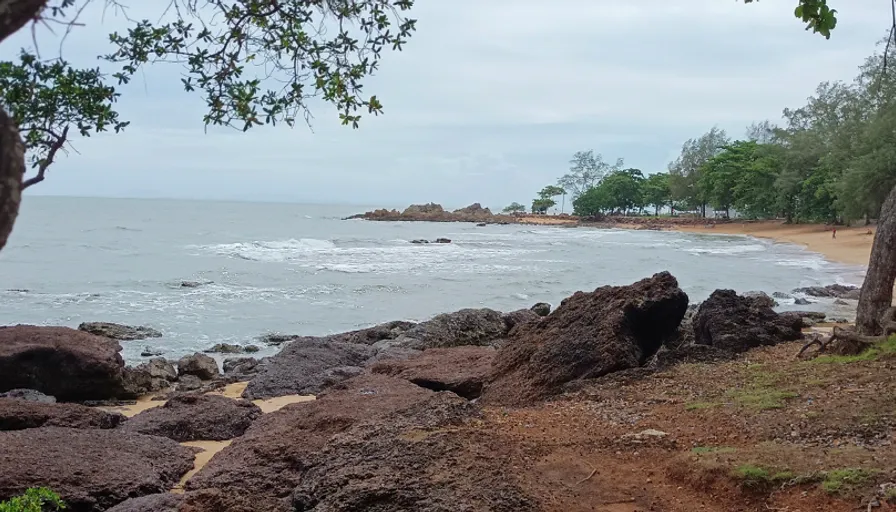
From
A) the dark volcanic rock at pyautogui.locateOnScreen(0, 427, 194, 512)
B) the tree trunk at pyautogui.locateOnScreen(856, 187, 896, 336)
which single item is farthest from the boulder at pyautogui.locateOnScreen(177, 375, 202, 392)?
the tree trunk at pyautogui.locateOnScreen(856, 187, 896, 336)

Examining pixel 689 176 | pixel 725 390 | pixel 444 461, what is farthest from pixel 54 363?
pixel 689 176

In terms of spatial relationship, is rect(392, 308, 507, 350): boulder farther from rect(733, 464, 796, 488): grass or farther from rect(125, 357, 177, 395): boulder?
rect(733, 464, 796, 488): grass

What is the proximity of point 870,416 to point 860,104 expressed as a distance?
45.7 meters

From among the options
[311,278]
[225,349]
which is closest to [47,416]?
[225,349]

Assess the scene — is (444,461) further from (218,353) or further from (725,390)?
(218,353)

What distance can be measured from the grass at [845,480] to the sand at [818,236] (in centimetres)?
3069

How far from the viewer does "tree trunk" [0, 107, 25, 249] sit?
1818mm

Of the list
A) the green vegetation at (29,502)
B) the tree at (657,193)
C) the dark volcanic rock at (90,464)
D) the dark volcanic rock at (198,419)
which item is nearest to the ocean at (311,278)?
the dark volcanic rock at (198,419)

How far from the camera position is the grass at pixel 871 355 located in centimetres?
634

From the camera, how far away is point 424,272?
1266 inches

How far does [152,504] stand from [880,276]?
6.55 m

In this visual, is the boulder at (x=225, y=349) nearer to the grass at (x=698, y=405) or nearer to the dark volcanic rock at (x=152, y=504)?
the dark volcanic rock at (x=152, y=504)

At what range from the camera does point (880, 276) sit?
6.95m

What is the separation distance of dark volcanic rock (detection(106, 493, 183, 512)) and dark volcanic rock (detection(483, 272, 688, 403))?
302cm
